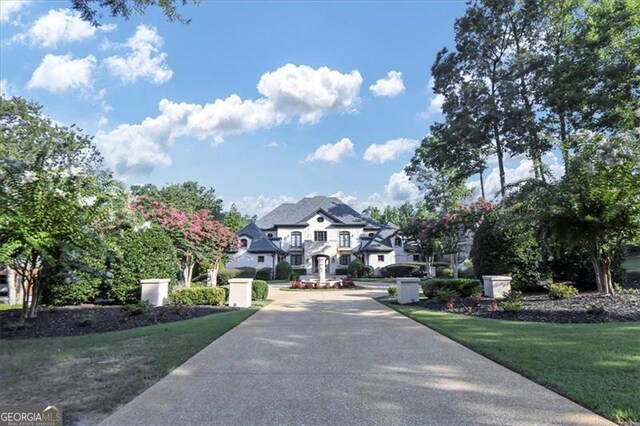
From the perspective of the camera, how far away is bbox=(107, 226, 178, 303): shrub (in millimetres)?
12289

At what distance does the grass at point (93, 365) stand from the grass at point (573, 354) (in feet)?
13.9

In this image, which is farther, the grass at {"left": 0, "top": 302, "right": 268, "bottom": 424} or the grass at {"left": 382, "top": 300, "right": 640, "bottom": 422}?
the grass at {"left": 0, "top": 302, "right": 268, "bottom": 424}

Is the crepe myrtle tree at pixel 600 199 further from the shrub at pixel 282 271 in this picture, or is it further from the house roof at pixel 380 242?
the house roof at pixel 380 242

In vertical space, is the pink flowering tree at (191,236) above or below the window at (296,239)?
below

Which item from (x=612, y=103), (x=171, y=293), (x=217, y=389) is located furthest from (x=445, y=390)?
(x=612, y=103)

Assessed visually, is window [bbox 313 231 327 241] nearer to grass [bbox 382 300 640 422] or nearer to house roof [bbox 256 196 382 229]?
house roof [bbox 256 196 382 229]

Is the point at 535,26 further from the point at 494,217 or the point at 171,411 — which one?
the point at 171,411

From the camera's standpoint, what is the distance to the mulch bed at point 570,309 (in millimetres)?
8297

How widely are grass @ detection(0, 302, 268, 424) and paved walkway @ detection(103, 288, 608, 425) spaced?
0.27 metres

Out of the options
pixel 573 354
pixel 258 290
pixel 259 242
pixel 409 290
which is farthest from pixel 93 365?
pixel 259 242

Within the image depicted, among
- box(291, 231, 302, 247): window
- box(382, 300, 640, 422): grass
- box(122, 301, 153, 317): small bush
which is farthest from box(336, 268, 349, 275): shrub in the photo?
box(382, 300, 640, 422): grass

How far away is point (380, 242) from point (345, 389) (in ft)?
127

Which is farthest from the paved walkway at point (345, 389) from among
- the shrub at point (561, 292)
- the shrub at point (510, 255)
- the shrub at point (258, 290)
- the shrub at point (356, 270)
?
the shrub at point (356, 270)

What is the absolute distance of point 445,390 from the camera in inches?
167
